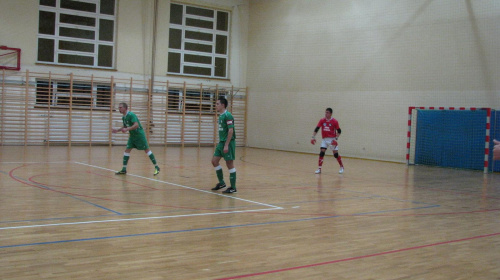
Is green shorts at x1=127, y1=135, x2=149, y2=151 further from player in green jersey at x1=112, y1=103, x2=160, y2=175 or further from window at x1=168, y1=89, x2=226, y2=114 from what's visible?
window at x1=168, y1=89, x2=226, y2=114

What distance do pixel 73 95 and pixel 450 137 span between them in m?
15.1

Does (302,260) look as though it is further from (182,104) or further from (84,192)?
(182,104)

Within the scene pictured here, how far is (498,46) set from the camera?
52.6ft

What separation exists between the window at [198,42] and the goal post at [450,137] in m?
10.6

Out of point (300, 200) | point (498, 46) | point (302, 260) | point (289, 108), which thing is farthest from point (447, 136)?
point (302, 260)

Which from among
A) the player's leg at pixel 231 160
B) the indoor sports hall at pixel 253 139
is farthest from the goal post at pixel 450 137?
the player's leg at pixel 231 160

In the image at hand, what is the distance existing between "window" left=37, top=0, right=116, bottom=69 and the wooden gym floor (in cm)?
979

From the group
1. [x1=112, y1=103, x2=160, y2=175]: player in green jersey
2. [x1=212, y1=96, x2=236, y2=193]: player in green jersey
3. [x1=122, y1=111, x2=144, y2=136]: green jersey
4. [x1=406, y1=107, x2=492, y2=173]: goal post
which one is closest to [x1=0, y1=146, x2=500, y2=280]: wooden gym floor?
[x1=112, y1=103, x2=160, y2=175]: player in green jersey

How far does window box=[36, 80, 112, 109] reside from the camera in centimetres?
2101

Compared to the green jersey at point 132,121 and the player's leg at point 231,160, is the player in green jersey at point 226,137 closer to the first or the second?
the player's leg at point 231,160

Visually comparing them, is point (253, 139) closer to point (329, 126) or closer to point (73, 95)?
point (73, 95)

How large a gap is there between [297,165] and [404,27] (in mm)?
6798

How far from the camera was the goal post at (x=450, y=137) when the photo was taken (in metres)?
16.3

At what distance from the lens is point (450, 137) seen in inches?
677
